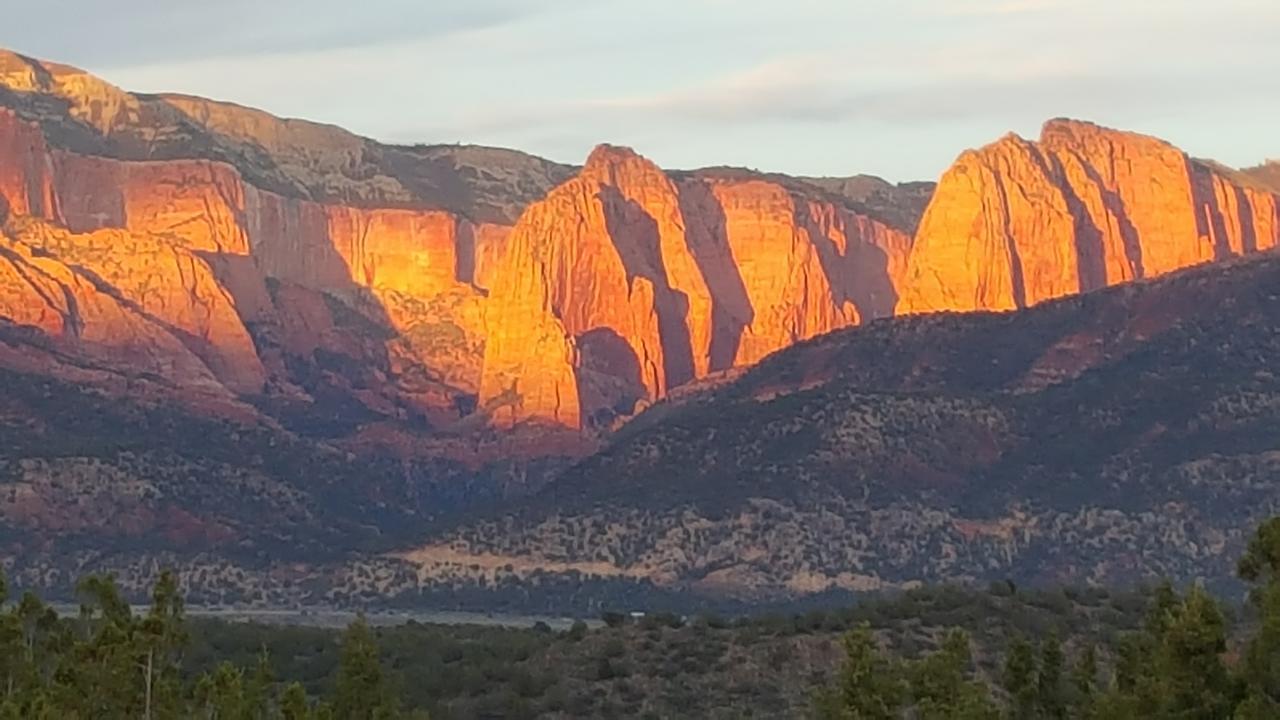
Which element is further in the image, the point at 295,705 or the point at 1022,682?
the point at 1022,682

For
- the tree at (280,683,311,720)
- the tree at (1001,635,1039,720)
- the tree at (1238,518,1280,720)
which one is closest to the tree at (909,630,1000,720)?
the tree at (1001,635,1039,720)

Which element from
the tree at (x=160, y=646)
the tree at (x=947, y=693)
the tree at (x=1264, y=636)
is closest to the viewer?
the tree at (x=1264, y=636)

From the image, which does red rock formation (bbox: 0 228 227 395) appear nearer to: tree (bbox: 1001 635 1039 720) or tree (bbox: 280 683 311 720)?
tree (bbox: 280 683 311 720)

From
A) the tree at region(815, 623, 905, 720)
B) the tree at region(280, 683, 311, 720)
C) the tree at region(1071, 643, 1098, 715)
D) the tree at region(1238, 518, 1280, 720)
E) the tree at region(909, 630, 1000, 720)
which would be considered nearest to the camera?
the tree at region(1238, 518, 1280, 720)

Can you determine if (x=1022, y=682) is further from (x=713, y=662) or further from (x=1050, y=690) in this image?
(x=713, y=662)

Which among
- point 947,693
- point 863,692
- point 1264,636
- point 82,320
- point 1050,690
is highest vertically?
point 82,320

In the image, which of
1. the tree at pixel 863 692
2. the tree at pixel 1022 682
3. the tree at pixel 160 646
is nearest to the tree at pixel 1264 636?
the tree at pixel 863 692

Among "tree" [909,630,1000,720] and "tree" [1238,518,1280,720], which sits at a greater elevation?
"tree" [1238,518,1280,720]

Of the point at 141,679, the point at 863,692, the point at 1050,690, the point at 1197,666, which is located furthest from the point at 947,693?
the point at 141,679

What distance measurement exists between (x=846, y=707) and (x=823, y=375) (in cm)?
11472

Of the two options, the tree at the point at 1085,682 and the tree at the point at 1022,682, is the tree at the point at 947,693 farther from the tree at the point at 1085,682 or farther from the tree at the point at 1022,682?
the tree at the point at 1085,682

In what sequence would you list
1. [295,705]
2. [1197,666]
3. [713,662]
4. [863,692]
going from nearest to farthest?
1. [1197,666]
2. [863,692]
3. [295,705]
4. [713,662]

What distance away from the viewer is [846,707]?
41312 millimetres

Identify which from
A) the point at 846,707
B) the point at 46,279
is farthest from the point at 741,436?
the point at 846,707
